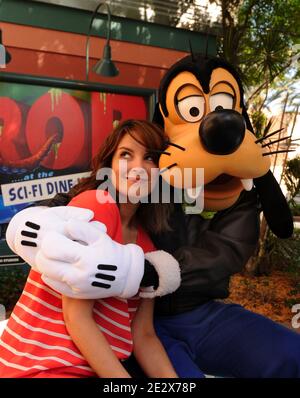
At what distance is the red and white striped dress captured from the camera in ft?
3.81

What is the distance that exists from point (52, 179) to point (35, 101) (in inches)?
36.2

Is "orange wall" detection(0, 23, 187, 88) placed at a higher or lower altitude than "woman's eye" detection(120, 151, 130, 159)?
higher

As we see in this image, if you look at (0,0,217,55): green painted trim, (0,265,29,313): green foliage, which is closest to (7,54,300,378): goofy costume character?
(0,265,29,313): green foliage

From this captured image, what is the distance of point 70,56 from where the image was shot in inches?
193

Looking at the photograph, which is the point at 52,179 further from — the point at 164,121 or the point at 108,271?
the point at 108,271

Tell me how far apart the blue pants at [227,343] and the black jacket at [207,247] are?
59 millimetres

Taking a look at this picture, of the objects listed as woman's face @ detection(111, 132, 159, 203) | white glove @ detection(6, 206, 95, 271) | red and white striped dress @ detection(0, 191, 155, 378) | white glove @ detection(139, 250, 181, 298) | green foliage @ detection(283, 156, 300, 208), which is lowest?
green foliage @ detection(283, 156, 300, 208)

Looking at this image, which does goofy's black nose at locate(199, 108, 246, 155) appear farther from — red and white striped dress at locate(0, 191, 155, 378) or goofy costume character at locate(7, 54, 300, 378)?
red and white striped dress at locate(0, 191, 155, 378)

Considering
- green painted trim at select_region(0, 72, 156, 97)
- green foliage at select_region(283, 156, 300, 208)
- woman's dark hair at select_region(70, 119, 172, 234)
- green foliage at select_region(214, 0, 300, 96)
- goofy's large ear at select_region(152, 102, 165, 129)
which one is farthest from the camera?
green foliage at select_region(283, 156, 300, 208)

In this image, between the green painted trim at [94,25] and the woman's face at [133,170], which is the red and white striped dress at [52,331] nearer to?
the woman's face at [133,170]

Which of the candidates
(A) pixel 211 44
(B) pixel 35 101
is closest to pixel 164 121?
(B) pixel 35 101

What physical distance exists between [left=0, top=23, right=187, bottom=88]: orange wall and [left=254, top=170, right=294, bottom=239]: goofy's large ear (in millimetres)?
3945

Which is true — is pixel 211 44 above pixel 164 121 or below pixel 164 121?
above

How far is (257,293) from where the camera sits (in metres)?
4.52
